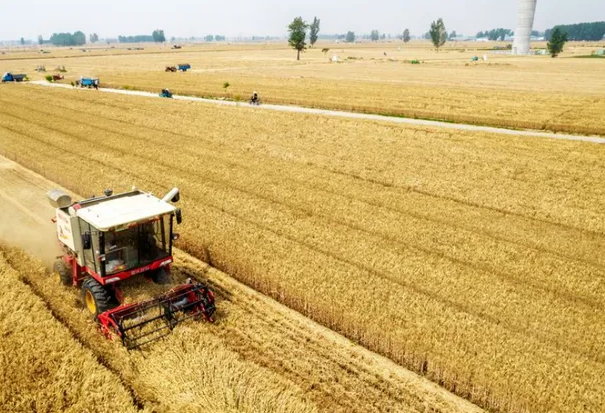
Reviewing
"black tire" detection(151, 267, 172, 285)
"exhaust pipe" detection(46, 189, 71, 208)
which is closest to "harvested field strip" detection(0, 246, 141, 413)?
"black tire" detection(151, 267, 172, 285)

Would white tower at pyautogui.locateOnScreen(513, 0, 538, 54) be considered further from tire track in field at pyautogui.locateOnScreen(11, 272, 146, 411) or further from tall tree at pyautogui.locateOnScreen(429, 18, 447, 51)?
tire track in field at pyautogui.locateOnScreen(11, 272, 146, 411)

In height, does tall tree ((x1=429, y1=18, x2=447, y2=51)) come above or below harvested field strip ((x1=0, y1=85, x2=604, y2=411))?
above

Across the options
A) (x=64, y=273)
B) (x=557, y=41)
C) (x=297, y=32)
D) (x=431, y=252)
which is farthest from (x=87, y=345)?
(x=557, y=41)

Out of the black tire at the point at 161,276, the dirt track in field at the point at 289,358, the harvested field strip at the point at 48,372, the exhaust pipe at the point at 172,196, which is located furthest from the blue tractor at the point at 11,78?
the black tire at the point at 161,276

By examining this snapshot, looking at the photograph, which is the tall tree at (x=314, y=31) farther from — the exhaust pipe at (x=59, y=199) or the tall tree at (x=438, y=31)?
the exhaust pipe at (x=59, y=199)

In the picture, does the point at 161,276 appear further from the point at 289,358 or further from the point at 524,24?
the point at 524,24
